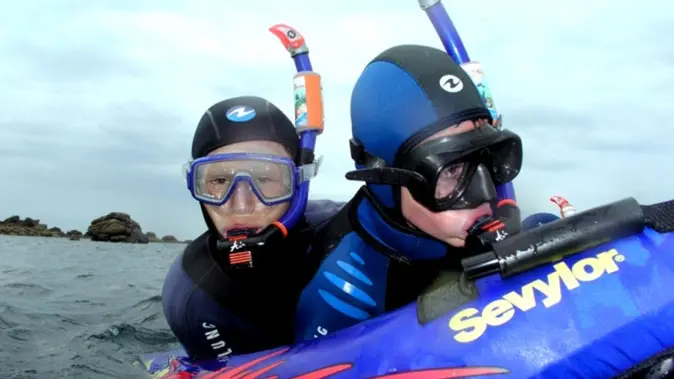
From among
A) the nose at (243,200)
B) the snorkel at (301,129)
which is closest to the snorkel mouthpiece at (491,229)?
the snorkel at (301,129)

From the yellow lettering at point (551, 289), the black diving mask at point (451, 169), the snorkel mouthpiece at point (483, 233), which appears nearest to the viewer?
the yellow lettering at point (551, 289)

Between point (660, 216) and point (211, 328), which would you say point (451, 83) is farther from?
point (211, 328)

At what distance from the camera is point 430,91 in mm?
2787

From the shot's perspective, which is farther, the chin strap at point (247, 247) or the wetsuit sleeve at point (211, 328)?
the wetsuit sleeve at point (211, 328)

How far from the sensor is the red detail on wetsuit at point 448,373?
1882 millimetres

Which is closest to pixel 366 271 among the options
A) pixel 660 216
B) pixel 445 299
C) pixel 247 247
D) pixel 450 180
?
pixel 247 247

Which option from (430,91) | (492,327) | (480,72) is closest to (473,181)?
(430,91)

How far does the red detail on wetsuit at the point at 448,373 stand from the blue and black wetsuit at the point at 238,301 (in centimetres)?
161

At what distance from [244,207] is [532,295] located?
2.19 m

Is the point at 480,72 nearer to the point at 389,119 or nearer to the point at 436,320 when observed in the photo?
the point at 389,119

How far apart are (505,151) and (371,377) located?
1.30 metres

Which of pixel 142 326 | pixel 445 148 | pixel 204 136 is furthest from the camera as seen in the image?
pixel 142 326

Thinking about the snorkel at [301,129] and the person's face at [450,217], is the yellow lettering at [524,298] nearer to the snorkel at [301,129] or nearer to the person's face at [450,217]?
the person's face at [450,217]

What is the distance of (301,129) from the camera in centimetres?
407
